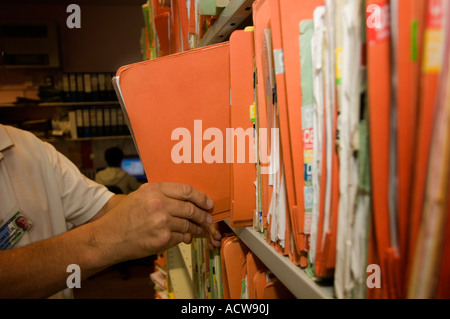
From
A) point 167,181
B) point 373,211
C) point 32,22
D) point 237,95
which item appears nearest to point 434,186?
point 373,211

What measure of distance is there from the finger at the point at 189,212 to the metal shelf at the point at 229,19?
0.42m

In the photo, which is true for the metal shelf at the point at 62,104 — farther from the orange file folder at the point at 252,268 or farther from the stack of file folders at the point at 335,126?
the orange file folder at the point at 252,268

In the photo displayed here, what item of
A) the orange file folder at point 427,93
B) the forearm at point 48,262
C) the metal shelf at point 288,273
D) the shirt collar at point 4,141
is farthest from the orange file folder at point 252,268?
the shirt collar at point 4,141

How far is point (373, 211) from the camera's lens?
0.33m

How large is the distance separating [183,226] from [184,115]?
0.84 ft

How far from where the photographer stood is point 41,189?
1.12 meters

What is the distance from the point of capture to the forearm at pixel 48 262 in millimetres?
684

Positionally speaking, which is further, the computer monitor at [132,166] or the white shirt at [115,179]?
the computer monitor at [132,166]

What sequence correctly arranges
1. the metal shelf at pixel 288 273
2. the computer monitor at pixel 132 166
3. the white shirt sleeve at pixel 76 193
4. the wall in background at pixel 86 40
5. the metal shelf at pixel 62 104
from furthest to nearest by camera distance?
the computer monitor at pixel 132 166 → the wall in background at pixel 86 40 → the metal shelf at pixel 62 104 → the white shirt sleeve at pixel 76 193 → the metal shelf at pixel 288 273

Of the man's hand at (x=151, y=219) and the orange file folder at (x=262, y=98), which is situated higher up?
the orange file folder at (x=262, y=98)

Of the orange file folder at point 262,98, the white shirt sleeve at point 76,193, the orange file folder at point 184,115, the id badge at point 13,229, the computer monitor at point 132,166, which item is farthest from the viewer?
the computer monitor at point 132,166

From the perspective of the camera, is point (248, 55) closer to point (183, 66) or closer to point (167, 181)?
point (183, 66)
